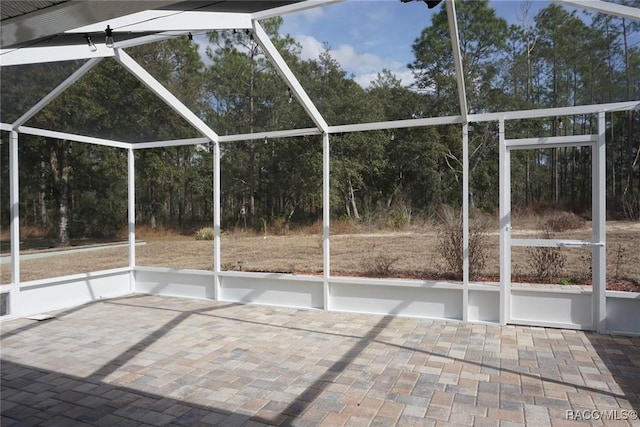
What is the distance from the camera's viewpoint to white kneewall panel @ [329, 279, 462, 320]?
4891 mm

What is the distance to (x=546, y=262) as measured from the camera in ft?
17.4

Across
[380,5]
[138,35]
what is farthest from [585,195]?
[138,35]

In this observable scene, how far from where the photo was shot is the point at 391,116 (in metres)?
5.00

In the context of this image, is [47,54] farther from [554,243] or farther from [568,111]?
[554,243]

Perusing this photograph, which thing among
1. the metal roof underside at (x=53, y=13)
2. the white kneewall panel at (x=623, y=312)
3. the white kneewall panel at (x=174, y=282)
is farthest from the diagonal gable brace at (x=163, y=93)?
the white kneewall panel at (x=623, y=312)

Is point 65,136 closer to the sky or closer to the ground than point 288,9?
closer to the ground

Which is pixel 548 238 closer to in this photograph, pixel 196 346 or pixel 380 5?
pixel 380 5

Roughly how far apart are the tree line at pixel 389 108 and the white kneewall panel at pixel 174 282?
6.61ft

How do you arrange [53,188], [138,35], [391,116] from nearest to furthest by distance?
[138,35]
[391,116]
[53,188]

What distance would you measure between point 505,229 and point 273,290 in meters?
3.07

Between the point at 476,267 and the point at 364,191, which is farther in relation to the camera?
the point at 364,191

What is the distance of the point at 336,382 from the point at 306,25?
312cm

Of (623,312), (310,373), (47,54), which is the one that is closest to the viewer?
(310,373)

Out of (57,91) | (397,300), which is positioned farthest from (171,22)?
(397,300)
